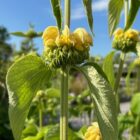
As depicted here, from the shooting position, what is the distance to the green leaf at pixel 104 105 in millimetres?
646

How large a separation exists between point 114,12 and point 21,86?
0.23 meters

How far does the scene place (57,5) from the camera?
706mm

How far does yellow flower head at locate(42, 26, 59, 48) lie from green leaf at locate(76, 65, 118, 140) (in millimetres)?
126

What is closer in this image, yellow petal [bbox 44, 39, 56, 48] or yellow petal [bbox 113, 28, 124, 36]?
yellow petal [bbox 44, 39, 56, 48]

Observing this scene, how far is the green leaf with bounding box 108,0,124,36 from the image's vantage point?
2.63 ft

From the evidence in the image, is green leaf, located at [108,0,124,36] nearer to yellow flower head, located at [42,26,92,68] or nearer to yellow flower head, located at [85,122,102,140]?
yellow flower head, located at [42,26,92,68]

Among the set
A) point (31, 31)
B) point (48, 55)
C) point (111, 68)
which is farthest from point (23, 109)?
point (31, 31)

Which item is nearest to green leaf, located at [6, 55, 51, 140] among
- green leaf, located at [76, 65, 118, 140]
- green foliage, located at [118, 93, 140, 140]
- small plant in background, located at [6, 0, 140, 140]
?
small plant in background, located at [6, 0, 140, 140]

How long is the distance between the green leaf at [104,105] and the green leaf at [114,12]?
0.13 m

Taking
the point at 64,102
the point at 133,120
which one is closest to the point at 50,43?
the point at 64,102

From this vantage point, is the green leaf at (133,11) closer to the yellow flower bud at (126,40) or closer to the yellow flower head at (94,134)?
the yellow flower head at (94,134)

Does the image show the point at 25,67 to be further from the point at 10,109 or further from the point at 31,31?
the point at 31,31

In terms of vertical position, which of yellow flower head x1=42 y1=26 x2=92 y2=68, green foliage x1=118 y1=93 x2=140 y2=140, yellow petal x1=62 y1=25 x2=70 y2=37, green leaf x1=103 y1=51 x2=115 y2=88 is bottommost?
green foliage x1=118 y1=93 x2=140 y2=140

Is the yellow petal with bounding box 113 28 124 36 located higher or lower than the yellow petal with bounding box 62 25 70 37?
higher
